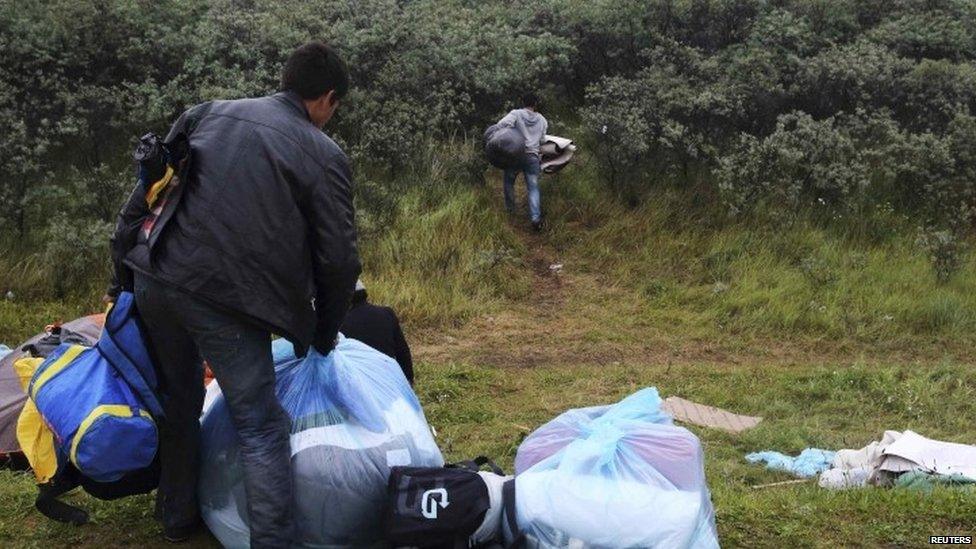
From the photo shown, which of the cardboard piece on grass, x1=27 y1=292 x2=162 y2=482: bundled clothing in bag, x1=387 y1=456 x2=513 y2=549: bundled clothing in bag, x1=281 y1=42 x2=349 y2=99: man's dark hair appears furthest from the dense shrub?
x1=387 y1=456 x2=513 y2=549: bundled clothing in bag

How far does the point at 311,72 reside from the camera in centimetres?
339

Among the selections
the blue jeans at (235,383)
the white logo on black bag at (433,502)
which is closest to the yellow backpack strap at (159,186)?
the blue jeans at (235,383)

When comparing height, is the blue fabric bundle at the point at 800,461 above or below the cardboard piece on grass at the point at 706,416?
above

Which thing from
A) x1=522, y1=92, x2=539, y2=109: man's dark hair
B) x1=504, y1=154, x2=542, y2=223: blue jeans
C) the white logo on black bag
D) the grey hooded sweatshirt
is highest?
the white logo on black bag

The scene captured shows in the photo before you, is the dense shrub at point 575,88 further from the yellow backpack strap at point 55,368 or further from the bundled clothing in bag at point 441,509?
the bundled clothing in bag at point 441,509

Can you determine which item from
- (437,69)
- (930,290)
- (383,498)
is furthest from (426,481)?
(437,69)

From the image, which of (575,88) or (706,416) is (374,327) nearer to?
(706,416)

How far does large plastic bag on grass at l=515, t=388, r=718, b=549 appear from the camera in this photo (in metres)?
3.25

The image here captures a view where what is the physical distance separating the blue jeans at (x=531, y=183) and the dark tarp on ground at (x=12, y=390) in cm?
523

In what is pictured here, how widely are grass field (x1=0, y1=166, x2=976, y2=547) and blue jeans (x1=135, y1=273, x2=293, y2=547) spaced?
788 mm

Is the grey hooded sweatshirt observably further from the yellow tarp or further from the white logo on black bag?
the white logo on black bag

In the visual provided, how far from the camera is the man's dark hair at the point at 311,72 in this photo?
11.1 ft

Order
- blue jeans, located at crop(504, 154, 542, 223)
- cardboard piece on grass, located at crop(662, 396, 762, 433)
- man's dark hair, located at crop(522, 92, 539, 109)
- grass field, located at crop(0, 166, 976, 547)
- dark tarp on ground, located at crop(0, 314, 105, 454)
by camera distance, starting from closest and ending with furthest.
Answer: dark tarp on ground, located at crop(0, 314, 105, 454) < grass field, located at crop(0, 166, 976, 547) < cardboard piece on grass, located at crop(662, 396, 762, 433) < blue jeans, located at crop(504, 154, 542, 223) < man's dark hair, located at crop(522, 92, 539, 109)

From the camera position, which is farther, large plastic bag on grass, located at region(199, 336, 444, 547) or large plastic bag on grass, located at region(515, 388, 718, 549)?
large plastic bag on grass, located at region(199, 336, 444, 547)
